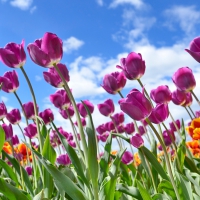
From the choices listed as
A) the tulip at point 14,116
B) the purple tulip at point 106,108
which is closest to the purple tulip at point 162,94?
the purple tulip at point 106,108

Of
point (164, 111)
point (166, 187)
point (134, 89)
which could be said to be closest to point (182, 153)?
point (166, 187)

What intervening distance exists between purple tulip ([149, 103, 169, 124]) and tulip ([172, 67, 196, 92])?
55cm

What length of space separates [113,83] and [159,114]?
87 centimetres

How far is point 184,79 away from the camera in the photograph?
2070mm

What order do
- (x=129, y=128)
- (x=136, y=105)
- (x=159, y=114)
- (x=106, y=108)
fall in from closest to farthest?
(x=136, y=105) → (x=159, y=114) → (x=106, y=108) → (x=129, y=128)

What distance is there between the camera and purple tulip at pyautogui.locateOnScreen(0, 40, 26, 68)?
6.32 feet

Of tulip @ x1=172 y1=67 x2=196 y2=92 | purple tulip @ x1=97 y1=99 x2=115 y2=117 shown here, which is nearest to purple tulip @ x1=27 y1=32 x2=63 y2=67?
tulip @ x1=172 y1=67 x2=196 y2=92

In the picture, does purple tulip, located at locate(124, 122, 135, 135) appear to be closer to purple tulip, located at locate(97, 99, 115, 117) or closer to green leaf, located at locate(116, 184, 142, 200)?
purple tulip, located at locate(97, 99, 115, 117)

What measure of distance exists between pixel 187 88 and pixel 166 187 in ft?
1.94

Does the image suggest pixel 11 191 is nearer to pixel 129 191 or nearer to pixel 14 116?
pixel 129 191

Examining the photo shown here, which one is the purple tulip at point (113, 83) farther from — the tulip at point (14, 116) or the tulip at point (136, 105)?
the tulip at point (14, 116)

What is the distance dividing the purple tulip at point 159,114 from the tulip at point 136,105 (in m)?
0.11

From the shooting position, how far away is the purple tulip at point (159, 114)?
154 centimetres

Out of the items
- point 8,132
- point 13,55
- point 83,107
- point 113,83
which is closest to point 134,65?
point 113,83
